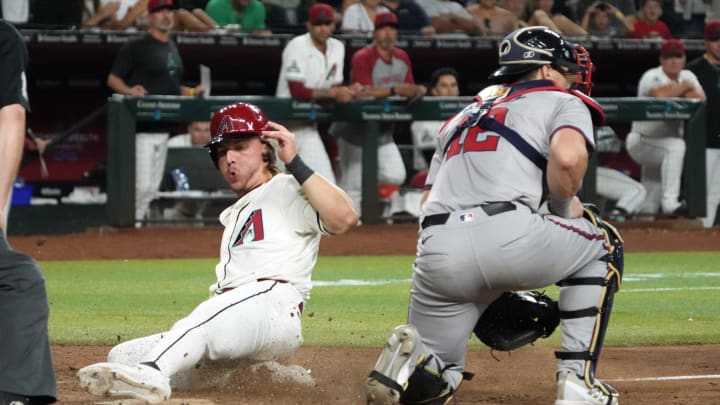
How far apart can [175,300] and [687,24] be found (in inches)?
371

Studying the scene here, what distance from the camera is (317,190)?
175 inches

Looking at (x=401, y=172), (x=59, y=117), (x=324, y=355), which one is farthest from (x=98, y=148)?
(x=324, y=355)

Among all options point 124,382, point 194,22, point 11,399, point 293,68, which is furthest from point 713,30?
point 11,399

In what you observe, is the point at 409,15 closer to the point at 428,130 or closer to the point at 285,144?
the point at 428,130

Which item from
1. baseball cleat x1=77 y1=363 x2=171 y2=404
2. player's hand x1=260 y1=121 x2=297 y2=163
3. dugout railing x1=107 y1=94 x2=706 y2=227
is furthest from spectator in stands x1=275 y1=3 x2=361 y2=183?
baseball cleat x1=77 y1=363 x2=171 y2=404

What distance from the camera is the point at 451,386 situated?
4.37 meters

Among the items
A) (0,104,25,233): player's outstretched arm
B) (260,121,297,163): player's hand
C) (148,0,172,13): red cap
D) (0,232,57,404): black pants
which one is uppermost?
(0,104,25,233): player's outstretched arm

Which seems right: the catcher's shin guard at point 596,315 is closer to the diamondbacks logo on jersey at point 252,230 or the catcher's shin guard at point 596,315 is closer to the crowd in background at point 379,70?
the diamondbacks logo on jersey at point 252,230

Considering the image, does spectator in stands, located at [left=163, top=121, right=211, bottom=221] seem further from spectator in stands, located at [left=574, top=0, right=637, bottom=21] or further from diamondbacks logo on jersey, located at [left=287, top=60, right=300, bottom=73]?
spectator in stands, located at [left=574, top=0, right=637, bottom=21]

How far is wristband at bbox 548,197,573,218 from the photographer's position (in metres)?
4.33

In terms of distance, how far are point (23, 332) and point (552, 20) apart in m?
11.6

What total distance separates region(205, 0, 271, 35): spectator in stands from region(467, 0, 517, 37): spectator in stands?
2.54 meters

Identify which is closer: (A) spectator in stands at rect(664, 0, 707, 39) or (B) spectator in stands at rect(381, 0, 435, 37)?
(B) spectator in stands at rect(381, 0, 435, 37)

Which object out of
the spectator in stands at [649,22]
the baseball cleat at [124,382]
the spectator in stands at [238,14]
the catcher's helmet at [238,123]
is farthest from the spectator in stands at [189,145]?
the baseball cleat at [124,382]
